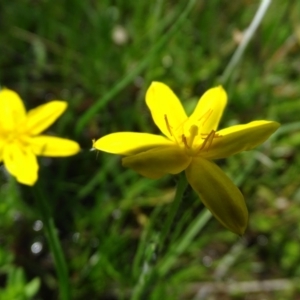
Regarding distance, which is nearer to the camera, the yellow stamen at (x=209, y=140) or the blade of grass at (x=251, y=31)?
the yellow stamen at (x=209, y=140)

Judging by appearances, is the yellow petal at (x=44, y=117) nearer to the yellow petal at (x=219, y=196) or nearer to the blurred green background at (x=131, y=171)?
the blurred green background at (x=131, y=171)

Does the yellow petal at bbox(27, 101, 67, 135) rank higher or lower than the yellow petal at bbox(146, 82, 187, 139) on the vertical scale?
lower

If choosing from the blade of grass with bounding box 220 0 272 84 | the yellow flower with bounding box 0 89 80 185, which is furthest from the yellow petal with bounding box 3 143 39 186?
the blade of grass with bounding box 220 0 272 84

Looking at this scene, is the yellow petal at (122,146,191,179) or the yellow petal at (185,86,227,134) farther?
the yellow petal at (185,86,227,134)

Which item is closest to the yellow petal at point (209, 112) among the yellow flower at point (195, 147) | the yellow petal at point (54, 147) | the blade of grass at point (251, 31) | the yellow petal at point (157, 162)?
the yellow flower at point (195, 147)

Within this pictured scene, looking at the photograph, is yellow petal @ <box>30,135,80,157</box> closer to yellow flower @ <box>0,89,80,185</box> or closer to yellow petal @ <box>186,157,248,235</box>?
yellow flower @ <box>0,89,80,185</box>

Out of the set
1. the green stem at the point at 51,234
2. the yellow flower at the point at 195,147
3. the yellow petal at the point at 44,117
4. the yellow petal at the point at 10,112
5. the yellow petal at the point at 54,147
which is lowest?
the green stem at the point at 51,234
